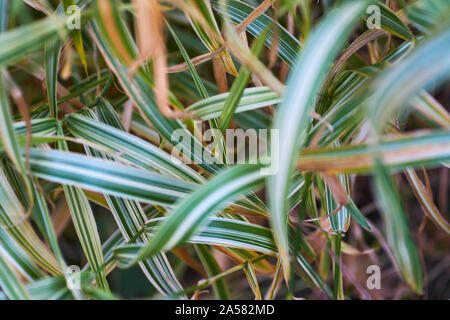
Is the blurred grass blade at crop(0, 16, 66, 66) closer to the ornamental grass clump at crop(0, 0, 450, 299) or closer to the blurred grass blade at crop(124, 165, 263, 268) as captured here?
the ornamental grass clump at crop(0, 0, 450, 299)

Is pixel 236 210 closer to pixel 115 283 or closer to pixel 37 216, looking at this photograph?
pixel 37 216

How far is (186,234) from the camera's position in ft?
1.02

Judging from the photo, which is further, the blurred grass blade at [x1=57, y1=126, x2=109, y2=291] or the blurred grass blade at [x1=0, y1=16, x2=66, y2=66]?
the blurred grass blade at [x1=57, y1=126, x2=109, y2=291]

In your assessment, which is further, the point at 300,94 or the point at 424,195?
the point at 424,195

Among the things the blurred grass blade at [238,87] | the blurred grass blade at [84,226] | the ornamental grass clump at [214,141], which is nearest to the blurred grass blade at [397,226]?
the ornamental grass clump at [214,141]

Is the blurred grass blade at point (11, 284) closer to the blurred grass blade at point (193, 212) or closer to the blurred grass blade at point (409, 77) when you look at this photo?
the blurred grass blade at point (193, 212)

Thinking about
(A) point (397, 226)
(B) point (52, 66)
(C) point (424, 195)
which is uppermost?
(B) point (52, 66)

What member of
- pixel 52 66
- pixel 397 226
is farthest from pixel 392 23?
pixel 52 66

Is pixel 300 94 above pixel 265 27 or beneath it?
beneath

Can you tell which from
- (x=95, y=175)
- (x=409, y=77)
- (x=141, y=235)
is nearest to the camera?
(x=409, y=77)

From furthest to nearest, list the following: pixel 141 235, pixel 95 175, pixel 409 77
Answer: pixel 141 235
pixel 95 175
pixel 409 77

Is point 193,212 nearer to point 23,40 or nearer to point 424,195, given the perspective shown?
point 23,40

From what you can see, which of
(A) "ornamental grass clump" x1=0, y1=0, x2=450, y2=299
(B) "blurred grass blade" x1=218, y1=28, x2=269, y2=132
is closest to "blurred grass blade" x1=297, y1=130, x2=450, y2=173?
(A) "ornamental grass clump" x1=0, y1=0, x2=450, y2=299

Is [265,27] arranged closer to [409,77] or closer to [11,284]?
[409,77]
